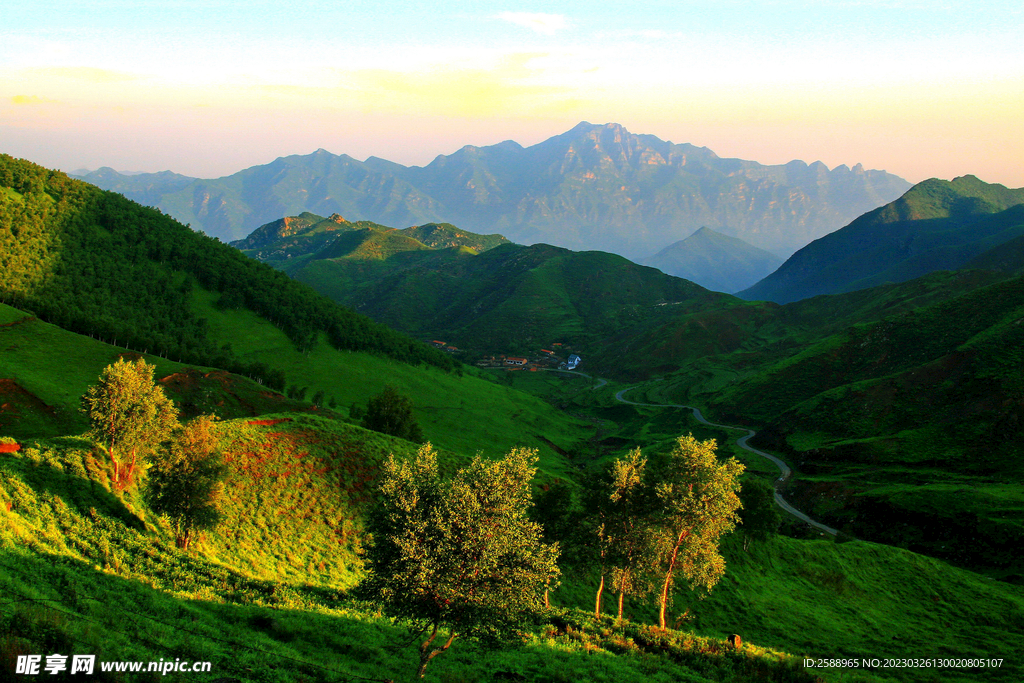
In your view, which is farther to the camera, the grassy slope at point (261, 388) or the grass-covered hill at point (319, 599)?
the grassy slope at point (261, 388)

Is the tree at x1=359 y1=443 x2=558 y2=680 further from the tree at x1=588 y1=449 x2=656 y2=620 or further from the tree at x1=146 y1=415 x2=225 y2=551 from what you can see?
the tree at x1=146 y1=415 x2=225 y2=551

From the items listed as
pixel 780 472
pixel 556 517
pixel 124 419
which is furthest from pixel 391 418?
pixel 780 472

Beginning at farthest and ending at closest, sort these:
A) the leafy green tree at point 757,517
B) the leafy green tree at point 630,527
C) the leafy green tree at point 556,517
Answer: the leafy green tree at point 757,517 < the leafy green tree at point 556,517 < the leafy green tree at point 630,527

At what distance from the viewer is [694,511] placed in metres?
37.5

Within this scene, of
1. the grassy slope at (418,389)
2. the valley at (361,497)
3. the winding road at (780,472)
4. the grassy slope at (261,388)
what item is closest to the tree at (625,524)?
the valley at (361,497)

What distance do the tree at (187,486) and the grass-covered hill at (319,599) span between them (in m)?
1.58

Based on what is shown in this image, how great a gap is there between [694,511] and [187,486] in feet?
115

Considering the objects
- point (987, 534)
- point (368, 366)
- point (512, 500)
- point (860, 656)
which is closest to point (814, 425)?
point (987, 534)

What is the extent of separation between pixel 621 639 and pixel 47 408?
7781cm

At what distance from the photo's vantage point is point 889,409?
5807 inches

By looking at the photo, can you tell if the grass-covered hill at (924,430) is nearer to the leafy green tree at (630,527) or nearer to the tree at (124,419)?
the leafy green tree at (630,527)

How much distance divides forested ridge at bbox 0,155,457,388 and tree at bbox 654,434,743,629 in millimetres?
116132

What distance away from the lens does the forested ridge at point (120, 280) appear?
130 m

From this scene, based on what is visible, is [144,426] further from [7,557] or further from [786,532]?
[786,532]
